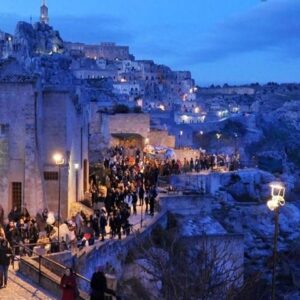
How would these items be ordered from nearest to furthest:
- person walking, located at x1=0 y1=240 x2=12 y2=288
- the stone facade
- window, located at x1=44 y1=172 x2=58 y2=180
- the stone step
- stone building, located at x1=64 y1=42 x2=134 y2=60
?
person walking, located at x1=0 y1=240 x2=12 y2=288 < the stone step < the stone facade < window, located at x1=44 y1=172 x2=58 y2=180 < stone building, located at x1=64 y1=42 x2=134 y2=60

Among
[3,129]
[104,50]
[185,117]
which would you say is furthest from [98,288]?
[104,50]

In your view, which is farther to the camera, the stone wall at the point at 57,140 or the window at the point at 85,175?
the window at the point at 85,175

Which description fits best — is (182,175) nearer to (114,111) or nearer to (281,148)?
(114,111)

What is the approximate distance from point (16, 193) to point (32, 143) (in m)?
1.95

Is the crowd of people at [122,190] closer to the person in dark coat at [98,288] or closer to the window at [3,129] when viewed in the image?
the window at [3,129]

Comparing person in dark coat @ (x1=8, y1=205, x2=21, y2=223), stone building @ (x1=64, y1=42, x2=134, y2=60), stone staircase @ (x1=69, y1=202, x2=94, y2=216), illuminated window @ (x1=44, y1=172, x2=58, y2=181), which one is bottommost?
stone staircase @ (x1=69, y1=202, x2=94, y2=216)

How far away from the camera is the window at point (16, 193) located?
79.2 feet

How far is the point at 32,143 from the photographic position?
24.1 metres

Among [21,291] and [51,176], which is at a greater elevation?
[51,176]

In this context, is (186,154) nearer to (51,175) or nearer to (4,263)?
(51,175)

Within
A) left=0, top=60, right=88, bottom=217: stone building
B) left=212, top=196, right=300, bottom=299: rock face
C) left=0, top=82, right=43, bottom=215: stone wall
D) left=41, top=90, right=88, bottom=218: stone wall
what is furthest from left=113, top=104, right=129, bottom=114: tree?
left=0, top=82, right=43, bottom=215: stone wall

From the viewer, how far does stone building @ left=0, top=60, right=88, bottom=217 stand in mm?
24031

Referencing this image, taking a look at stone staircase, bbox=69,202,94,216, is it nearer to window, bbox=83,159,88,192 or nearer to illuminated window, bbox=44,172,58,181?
illuminated window, bbox=44,172,58,181

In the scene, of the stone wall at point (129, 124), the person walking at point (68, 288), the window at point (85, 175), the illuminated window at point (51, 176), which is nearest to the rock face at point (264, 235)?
the window at point (85, 175)
